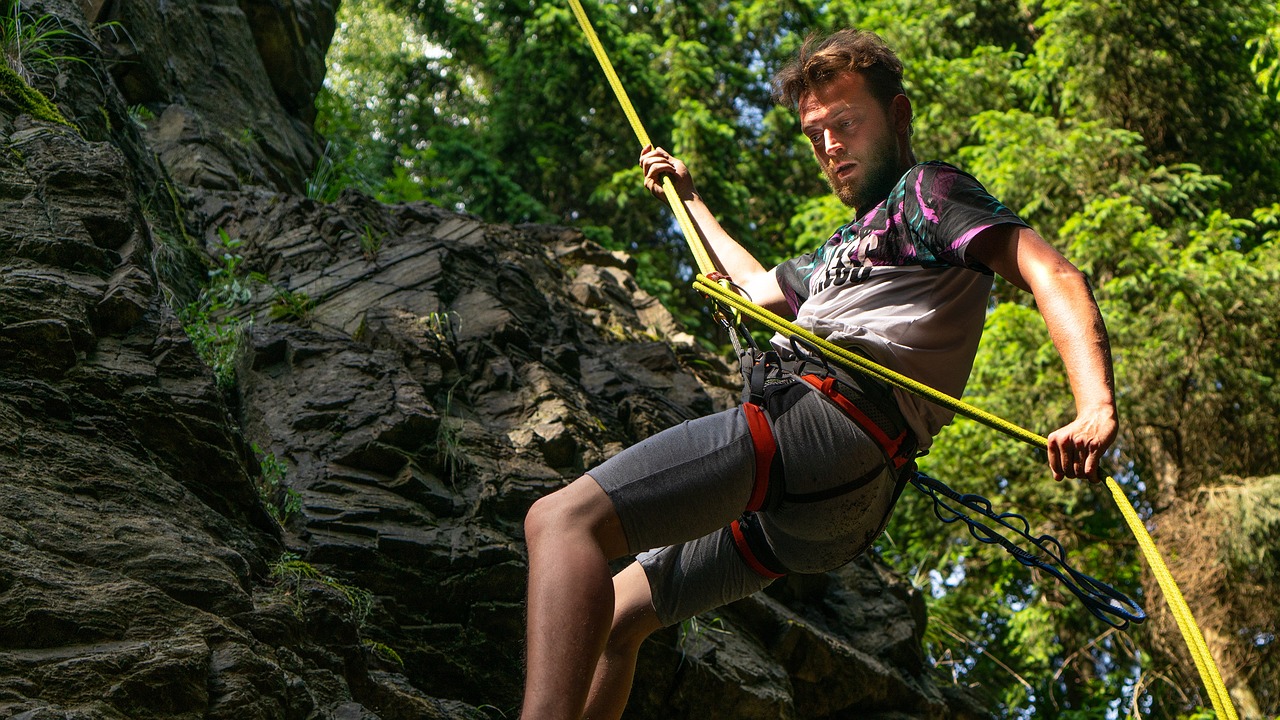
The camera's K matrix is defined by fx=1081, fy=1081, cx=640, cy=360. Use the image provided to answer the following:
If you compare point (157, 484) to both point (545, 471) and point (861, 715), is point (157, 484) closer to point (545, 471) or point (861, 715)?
point (545, 471)

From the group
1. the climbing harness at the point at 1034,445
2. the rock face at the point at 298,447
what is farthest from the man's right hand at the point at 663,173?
the rock face at the point at 298,447

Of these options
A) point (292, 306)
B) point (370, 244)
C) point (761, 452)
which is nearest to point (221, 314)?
point (292, 306)

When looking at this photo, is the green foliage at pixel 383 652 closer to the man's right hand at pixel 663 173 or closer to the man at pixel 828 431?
the man at pixel 828 431

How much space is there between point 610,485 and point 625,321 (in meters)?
5.89

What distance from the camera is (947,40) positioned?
1476 cm

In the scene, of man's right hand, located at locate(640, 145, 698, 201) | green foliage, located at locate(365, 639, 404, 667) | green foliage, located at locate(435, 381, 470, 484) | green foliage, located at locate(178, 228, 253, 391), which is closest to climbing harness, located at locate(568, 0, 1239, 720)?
man's right hand, located at locate(640, 145, 698, 201)

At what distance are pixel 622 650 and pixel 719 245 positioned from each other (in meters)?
1.32

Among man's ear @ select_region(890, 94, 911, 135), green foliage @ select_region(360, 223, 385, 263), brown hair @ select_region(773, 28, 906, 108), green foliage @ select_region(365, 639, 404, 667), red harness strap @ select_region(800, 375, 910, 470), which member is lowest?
green foliage @ select_region(365, 639, 404, 667)

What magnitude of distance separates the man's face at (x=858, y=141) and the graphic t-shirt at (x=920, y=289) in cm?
13

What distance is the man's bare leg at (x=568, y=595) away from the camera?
219cm

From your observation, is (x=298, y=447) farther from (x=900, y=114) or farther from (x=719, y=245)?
(x=900, y=114)

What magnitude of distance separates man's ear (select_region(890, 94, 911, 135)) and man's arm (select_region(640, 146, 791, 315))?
20.6 inches

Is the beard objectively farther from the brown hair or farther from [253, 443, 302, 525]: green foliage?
[253, 443, 302, 525]: green foliage

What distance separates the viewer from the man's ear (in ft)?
9.63
